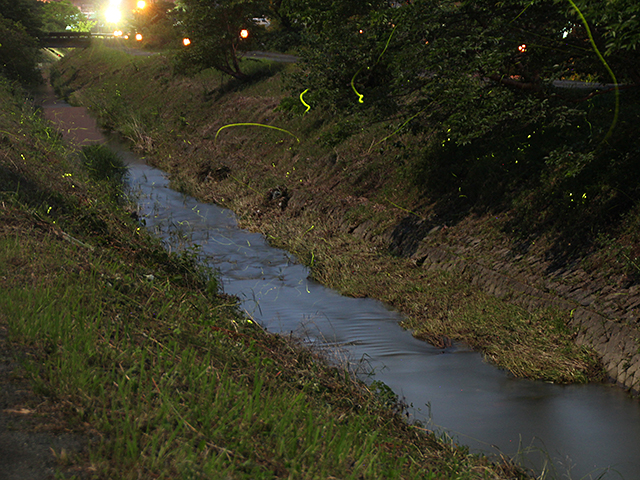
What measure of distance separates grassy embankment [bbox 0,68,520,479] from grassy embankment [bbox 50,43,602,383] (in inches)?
132

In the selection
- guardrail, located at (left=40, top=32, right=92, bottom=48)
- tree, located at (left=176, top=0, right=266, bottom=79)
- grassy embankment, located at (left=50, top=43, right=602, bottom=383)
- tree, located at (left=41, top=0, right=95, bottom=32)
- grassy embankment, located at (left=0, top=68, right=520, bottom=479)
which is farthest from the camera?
tree, located at (left=41, top=0, right=95, bottom=32)

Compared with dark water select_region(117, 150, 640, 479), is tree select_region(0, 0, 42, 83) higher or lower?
higher

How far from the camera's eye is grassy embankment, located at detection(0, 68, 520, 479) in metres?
3.68

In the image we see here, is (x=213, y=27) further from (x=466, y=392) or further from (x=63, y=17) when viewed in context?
(x=63, y=17)

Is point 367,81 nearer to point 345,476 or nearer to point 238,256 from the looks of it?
point 238,256

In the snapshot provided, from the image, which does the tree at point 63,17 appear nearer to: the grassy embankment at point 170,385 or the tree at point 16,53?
the tree at point 16,53

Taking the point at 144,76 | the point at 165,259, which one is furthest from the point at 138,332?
the point at 144,76

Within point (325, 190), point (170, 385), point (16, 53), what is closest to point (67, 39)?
point (16, 53)

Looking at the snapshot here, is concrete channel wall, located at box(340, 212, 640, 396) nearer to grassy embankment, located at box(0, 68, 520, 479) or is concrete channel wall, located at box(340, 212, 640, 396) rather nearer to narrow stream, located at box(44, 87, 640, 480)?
narrow stream, located at box(44, 87, 640, 480)

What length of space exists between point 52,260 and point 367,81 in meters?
13.2

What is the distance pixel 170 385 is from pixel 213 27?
30.7 m

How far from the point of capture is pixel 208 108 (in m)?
33.6

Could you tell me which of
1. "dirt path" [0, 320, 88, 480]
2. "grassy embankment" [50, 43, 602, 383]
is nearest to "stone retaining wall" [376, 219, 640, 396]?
"grassy embankment" [50, 43, 602, 383]

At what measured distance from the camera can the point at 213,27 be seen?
1262 inches
